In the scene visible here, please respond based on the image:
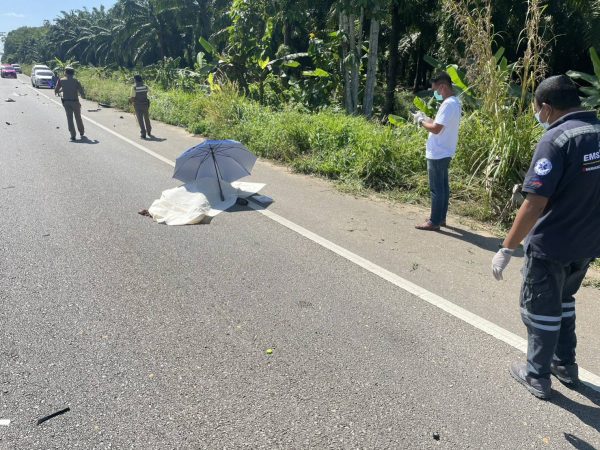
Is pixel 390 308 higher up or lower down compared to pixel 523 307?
lower down

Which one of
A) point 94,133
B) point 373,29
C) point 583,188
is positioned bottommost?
point 94,133

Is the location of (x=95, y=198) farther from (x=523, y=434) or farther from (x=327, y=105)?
(x=327, y=105)

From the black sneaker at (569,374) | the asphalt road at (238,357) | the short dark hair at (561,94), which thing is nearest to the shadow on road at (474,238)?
the asphalt road at (238,357)

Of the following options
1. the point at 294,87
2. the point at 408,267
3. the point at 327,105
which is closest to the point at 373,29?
the point at 327,105

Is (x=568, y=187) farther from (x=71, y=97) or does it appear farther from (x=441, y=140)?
(x=71, y=97)

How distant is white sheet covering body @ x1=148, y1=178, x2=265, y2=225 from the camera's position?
21.3 feet

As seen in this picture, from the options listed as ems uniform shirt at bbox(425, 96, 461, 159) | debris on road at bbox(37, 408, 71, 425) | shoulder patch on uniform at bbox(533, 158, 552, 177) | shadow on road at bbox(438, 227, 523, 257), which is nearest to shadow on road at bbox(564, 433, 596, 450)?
shoulder patch on uniform at bbox(533, 158, 552, 177)

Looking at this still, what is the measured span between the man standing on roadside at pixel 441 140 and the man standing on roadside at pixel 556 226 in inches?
112

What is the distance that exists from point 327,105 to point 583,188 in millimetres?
13541

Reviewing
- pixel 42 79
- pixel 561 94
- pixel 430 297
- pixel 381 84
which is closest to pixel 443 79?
pixel 430 297

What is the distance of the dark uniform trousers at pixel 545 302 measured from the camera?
118 inches

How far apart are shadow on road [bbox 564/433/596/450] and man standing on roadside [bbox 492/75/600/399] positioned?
34 cm

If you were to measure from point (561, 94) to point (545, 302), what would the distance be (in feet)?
4.06

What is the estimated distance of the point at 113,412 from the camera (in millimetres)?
2879
